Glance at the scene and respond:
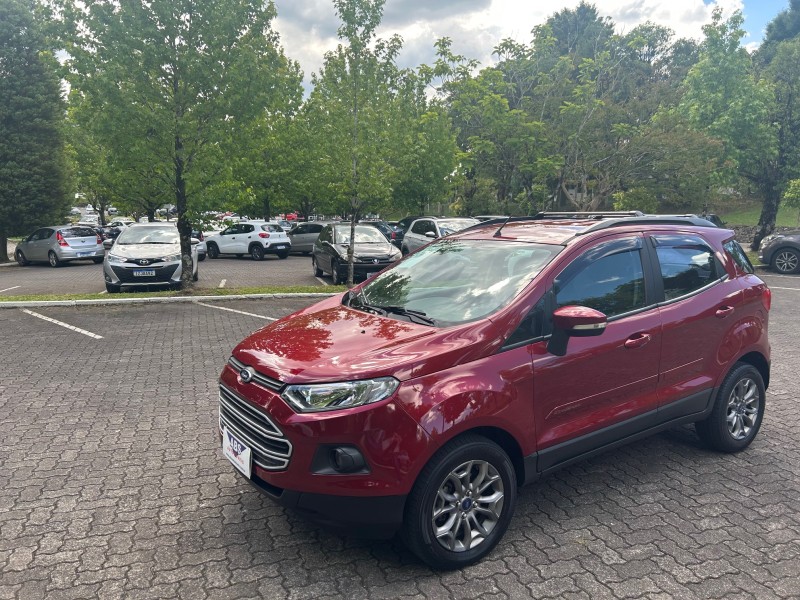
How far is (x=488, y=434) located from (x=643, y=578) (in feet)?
3.57

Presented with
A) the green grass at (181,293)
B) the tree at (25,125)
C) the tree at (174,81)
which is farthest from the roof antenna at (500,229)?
the tree at (25,125)

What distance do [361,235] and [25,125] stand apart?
1576 centimetres

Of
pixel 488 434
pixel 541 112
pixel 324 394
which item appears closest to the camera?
pixel 324 394

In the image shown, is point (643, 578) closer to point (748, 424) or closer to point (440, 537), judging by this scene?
point (440, 537)

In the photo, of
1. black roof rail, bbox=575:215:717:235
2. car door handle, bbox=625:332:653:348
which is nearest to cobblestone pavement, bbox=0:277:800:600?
car door handle, bbox=625:332:653:348

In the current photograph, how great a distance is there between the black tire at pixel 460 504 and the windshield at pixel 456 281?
77 centimetres

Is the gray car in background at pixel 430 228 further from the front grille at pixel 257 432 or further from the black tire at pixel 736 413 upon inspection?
the front grille at pixel 257 432

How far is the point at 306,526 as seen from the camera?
134 inches

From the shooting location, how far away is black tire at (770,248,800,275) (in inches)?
688

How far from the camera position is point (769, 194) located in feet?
73.5

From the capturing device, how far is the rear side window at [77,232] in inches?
811

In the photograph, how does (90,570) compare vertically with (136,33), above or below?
below

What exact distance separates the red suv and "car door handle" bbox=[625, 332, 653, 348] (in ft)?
0.04

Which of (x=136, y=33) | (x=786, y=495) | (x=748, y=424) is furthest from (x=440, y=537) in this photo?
(x=136, y=33)
